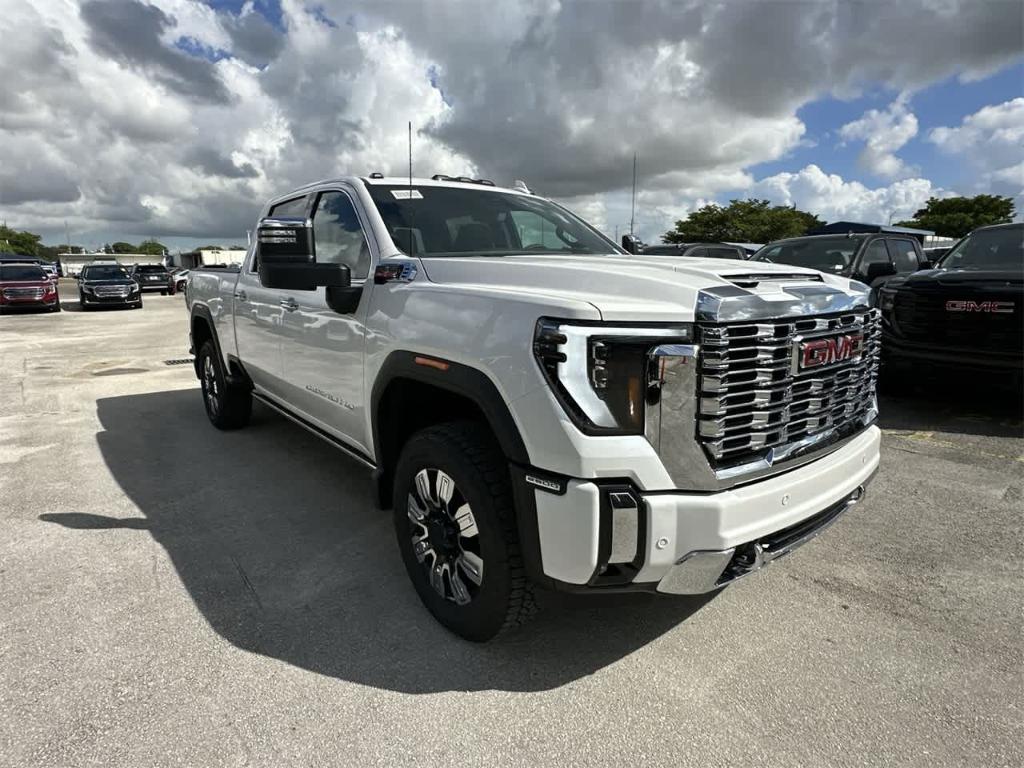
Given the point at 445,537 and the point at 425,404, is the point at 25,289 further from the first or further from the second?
the point at 445,537

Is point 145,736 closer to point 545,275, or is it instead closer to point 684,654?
point 684,654

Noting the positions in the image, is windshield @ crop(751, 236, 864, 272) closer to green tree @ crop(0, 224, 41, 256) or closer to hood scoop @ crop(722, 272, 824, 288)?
hood scoop @ crop(722, 272, 824, 288)

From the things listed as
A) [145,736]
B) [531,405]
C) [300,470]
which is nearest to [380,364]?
[531,405]

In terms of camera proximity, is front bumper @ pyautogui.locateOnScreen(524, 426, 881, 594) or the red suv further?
the red suv

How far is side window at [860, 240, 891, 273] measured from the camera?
320 inches

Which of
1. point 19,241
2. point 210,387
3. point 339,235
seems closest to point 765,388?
point 339,235

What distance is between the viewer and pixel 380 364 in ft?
9.50

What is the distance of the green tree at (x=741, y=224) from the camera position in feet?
145

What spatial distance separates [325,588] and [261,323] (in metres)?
2.18

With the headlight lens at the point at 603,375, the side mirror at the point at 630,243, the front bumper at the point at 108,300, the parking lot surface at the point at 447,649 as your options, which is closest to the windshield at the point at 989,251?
the parking lot surface at the point at 447,649

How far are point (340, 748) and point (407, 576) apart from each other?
115 cm

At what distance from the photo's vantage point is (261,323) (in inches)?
177

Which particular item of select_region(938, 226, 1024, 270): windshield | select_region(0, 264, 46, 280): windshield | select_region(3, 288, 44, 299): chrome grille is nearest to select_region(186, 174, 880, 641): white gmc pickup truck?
select_region(938, 226, 1024, 270): windshield

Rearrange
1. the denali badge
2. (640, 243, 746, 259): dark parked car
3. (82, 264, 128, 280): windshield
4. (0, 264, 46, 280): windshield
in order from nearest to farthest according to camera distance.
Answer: the denali badge, (640, 243, 746, 259): dark parked car, (0, 264, 46, 280): windshield, (82, 264, 128, 280): windshield
